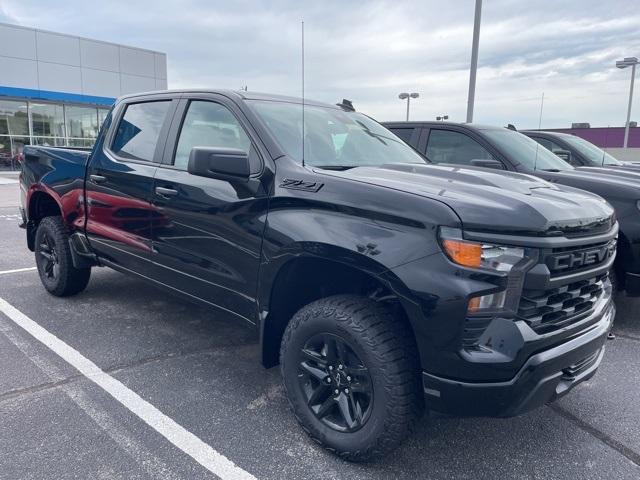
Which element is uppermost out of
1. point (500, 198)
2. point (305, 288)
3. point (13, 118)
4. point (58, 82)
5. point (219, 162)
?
point (58, 82)

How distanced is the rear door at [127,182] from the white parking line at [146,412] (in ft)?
2.44

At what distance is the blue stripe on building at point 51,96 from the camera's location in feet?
71.1

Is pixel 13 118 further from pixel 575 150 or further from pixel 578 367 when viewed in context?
pixel 578 367

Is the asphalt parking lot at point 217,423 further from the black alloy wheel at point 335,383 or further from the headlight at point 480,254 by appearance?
the headlight at point 480,254

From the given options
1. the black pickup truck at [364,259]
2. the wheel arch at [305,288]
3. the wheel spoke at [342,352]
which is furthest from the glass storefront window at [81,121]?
the wheel spoke at [342,352]

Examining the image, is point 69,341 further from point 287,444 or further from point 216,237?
point 287,444

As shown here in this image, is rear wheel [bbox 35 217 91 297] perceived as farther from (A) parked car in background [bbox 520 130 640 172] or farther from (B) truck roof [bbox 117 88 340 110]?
(A) parked car in background [bbox 520 130 640 172]

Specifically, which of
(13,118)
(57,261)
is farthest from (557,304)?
(13,118)

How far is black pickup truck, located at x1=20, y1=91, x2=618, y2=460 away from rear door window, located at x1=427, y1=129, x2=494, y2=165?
217 centimetres

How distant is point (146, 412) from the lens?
290cm

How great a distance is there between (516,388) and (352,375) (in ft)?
2.46

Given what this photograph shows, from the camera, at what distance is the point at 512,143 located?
573 centimetres

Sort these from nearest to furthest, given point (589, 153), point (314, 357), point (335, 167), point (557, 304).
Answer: point (557, 304) < point (314, 357) < point (335, 167) < point (589, 153)

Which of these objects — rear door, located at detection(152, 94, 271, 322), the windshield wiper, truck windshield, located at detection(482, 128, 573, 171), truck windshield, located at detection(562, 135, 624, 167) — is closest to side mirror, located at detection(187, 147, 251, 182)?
rear door, located at detection(152, 94, 271, 322)
